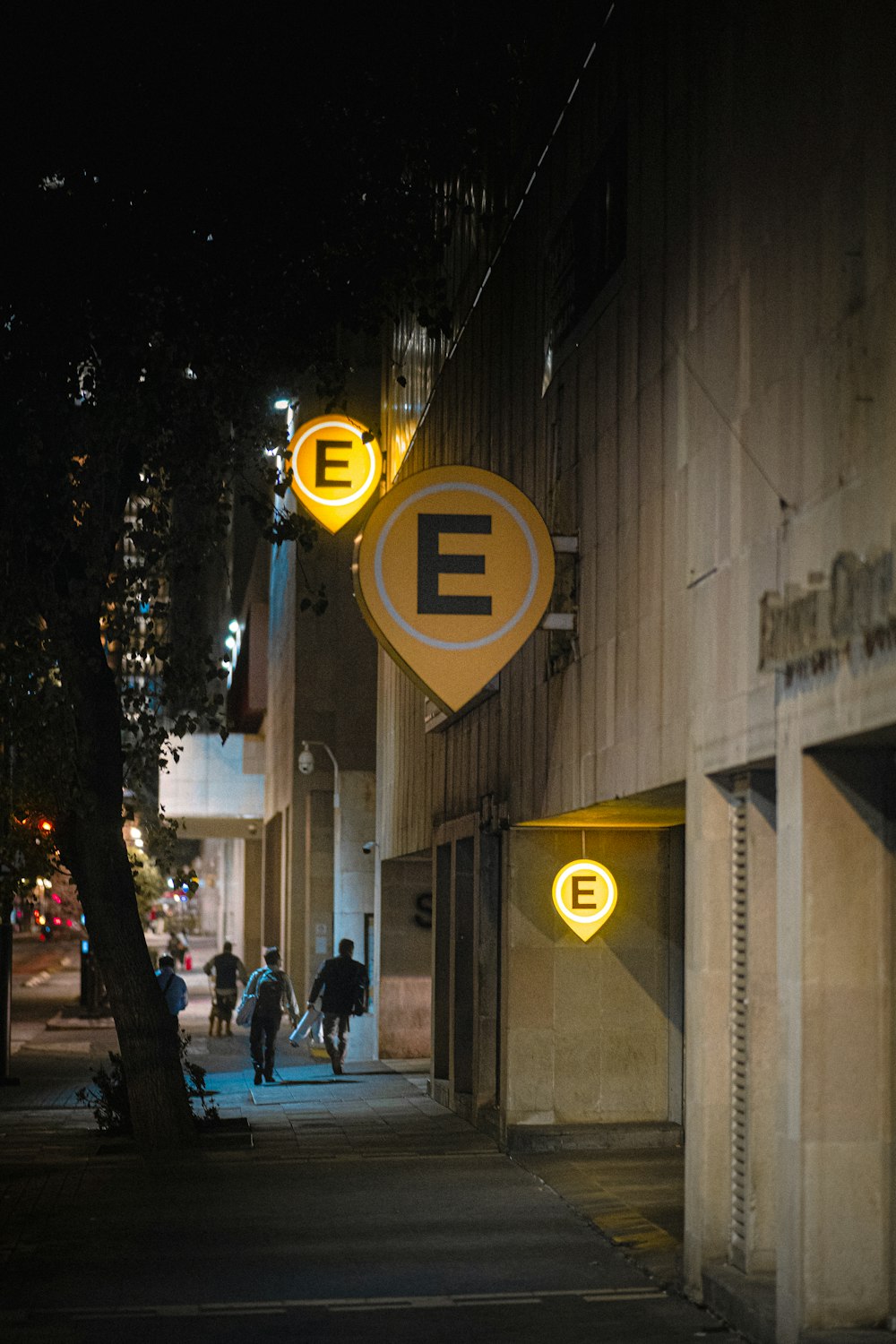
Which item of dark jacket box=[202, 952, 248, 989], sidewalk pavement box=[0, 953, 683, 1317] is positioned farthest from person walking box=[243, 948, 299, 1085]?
dark jacket box=[202, 952, 248, 989]

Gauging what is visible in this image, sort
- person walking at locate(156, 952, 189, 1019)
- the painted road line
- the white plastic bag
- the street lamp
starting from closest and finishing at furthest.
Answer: the painted road line
person walking at locate(156, 952, 189, 1019)
the white plastic bag
the street lamp

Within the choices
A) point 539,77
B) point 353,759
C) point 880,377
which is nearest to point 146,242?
point 539,77

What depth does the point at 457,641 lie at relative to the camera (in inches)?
454

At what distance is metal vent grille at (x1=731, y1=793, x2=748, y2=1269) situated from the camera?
936cm

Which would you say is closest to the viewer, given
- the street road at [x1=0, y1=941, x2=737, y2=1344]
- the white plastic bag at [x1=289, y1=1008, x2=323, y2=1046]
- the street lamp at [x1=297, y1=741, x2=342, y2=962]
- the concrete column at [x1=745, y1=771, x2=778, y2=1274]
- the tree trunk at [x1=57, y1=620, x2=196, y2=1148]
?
the street road at [x1=0, y1=941, x2=737, y2=1344]

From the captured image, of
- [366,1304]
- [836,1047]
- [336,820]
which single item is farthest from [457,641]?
[336,820]

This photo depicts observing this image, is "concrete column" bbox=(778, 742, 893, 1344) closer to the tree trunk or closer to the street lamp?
the tree trunk

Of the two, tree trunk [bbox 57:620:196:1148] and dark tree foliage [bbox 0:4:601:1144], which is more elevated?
dark tree foliage [bbox 0:4:601:1144]

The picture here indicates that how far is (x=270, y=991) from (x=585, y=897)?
27.8 feet

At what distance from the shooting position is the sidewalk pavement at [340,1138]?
1226 centimetres

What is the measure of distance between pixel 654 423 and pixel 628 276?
137 cm

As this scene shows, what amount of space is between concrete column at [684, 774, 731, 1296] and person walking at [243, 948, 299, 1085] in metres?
13.4

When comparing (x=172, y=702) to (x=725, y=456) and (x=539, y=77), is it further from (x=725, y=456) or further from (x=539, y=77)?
(x=725, y=456)

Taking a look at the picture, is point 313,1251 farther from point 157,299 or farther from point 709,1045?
point 157,299
